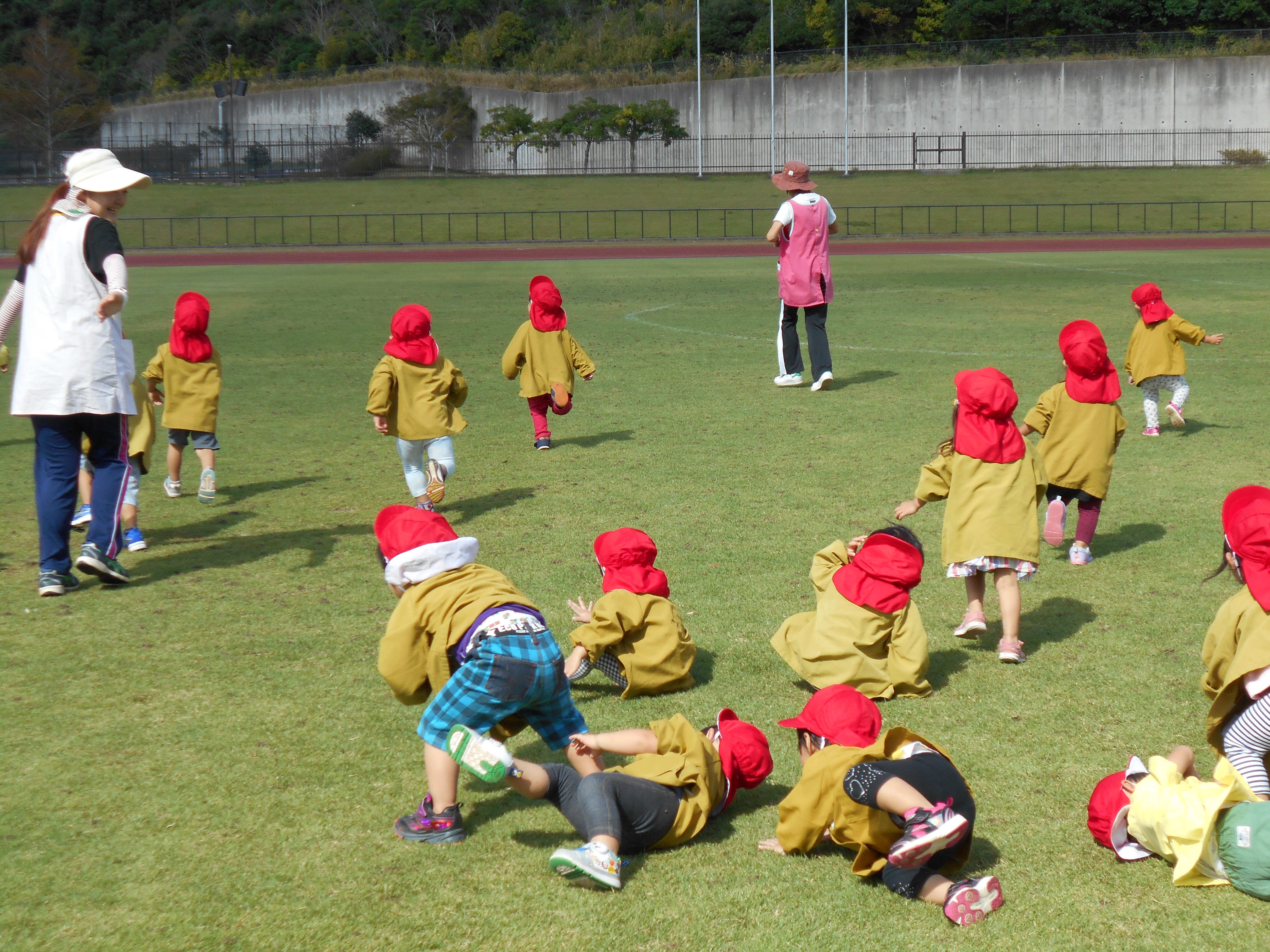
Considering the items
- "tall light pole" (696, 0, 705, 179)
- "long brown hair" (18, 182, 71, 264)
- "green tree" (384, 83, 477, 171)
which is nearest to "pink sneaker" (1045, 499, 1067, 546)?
"long brown hair" (18, 182, 71, 264)

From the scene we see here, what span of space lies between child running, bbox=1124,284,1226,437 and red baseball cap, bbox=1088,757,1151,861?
652cm

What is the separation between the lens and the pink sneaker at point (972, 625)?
5.47 metres

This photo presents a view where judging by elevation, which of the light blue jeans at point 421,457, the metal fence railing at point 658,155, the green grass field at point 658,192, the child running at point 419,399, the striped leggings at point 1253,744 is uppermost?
the metal fence railing at point 658,155

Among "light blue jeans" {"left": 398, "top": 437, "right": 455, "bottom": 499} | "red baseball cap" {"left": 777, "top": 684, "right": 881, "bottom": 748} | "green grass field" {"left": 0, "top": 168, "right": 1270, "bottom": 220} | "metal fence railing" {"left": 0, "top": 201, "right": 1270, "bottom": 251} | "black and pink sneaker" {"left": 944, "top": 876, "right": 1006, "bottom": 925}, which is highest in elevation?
"green grass field" {"left": 0, "top": 168, "right": 1270, "bottom": 220}

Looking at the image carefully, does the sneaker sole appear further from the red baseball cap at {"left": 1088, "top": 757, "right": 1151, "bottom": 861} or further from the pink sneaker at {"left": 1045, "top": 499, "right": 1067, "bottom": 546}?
the pink sneaker at {"left": 1045, "top": 499, "right": 1067, "bottom": 546}

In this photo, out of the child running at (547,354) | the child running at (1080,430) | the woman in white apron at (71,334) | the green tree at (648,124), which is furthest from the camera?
the green tree at (648,124)

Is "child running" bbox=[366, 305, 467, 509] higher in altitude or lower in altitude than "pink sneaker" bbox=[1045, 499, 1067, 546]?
higher

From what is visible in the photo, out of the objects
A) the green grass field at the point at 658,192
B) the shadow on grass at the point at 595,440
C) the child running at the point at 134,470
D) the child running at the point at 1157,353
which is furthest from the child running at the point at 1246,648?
the green grass field at the point at 658,192

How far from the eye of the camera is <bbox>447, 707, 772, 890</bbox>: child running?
11.2 feet

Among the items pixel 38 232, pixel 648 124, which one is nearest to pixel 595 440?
pixel 38 232

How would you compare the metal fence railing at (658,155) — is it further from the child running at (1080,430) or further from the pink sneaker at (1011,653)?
the pink sneaker at (1011,653)

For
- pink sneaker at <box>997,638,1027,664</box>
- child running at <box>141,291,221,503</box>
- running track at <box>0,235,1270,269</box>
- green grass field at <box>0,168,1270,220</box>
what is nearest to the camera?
pink sneaker at <box>997,638,1027,664</box>

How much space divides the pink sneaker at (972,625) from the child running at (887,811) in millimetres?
1840

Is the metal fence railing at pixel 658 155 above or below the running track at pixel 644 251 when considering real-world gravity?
above
